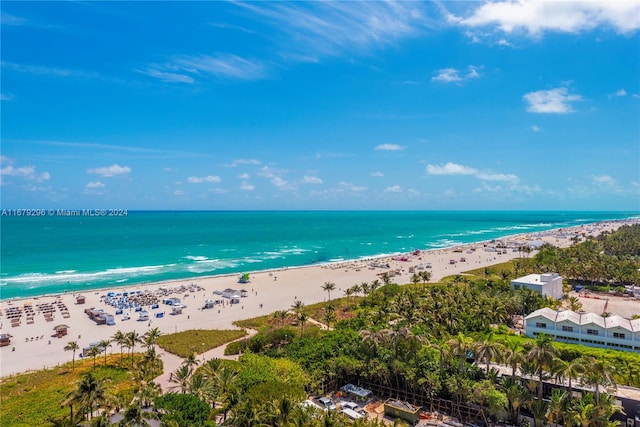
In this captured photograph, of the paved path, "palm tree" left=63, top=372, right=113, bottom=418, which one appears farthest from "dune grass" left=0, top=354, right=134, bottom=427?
"palm tree" left=63, top=372, right=113, bottom=418

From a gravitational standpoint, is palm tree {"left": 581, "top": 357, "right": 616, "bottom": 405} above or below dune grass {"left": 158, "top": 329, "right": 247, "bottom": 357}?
above

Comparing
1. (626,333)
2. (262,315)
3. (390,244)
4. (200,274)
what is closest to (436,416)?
(626,333)

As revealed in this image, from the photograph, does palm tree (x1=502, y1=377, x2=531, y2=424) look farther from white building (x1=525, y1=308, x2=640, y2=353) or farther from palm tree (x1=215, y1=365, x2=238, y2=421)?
palm tree (x1=215, y1=365, x2=238, y2=421)

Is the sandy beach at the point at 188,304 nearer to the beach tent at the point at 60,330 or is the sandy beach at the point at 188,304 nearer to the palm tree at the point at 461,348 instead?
the beach tent at the point at 60,330

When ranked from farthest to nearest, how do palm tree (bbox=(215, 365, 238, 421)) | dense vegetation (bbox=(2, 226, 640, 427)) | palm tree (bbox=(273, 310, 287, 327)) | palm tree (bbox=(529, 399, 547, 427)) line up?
palm tree (bbox=(273, 310, 287, 327)), palm tree (bbox=(529, 399, 547, 427)), palm tree (bbox=(215, 365, 238, 421)), dense vegetation (bbox=(2, 226, 640, 427))

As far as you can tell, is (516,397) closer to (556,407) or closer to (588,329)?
(556,407)

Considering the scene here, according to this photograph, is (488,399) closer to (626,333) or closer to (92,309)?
(626,333)

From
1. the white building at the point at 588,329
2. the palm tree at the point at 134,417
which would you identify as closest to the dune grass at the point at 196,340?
the palm tree at the point at 134,417
